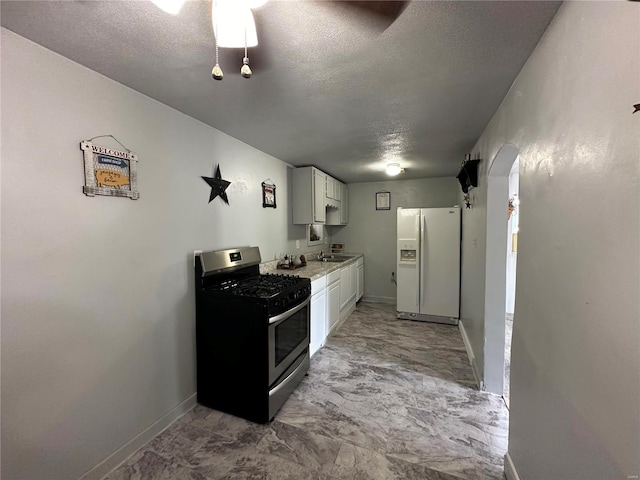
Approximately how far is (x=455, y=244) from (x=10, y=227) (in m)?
4.23

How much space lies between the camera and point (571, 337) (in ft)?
3.14

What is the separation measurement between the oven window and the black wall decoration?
3.97ft

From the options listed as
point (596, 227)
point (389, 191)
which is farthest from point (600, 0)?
point (389, 191)

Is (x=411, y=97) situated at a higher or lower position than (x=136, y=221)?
higher

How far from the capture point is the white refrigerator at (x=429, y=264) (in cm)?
385

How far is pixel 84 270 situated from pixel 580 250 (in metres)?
2.23

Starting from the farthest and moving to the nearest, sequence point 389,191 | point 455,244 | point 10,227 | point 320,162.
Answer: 1. point 389,191
2. point 455,244
3. point 320,162
4. point 10,227

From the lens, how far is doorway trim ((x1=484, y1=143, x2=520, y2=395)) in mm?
2164

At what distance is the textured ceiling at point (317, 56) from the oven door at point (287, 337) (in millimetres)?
1533

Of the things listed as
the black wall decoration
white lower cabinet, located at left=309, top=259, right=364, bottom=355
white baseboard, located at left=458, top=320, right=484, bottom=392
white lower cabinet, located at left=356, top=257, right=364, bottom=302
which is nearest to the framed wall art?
the black wall decoration

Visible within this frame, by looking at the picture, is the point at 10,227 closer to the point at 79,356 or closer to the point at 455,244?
the point at 79,356

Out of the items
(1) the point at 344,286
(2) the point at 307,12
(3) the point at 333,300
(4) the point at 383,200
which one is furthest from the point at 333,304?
(2) the point at 307,12

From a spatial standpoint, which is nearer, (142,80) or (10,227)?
(10,227)

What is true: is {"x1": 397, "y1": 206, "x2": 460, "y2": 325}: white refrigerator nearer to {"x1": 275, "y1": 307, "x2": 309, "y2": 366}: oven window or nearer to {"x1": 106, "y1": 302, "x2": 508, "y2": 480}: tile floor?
{"x1": 106, "y1": 302, "x2": 508, "y2": 480}: tile floor
